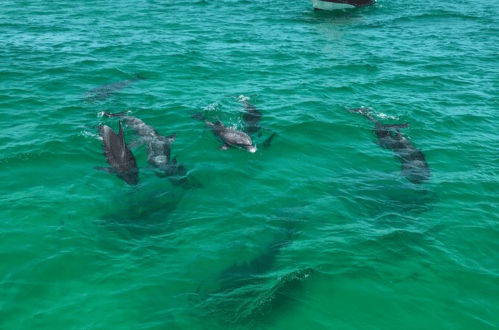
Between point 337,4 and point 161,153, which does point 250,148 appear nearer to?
point 161,153

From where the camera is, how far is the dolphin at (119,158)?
56.1ft

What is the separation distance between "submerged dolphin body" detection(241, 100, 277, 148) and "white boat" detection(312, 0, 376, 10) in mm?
21983

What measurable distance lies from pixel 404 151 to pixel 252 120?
23.5 ft

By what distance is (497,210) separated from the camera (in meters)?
16.2

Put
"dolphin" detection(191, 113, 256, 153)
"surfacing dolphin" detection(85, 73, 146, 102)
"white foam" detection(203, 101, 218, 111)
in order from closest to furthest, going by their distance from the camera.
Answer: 1. "dolphin" detection(191, 113, 256, 153)
2. "white foam" detection(203, 101, 218, 111)
3. "surfacing dolphin" detection(85, 73, 146, 102)

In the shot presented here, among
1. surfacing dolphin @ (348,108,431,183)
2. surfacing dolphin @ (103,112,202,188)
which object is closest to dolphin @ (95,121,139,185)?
surfacing dolphin @ (103,112,202,188)

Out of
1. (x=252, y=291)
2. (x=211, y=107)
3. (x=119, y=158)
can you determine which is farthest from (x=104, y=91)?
(x=252, y=291)

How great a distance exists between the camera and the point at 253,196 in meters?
16.7

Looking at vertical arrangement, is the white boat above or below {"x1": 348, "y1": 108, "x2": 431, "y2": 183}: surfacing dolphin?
above

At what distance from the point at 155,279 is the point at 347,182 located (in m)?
8.41

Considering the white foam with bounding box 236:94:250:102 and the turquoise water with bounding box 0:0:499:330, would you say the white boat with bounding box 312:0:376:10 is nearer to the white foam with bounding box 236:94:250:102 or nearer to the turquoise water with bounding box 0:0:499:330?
the turquoise water with bounding box 0:0:499:330

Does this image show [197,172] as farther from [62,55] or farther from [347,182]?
[62,55]

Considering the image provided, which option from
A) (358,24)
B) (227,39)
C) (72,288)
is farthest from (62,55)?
(358,24)

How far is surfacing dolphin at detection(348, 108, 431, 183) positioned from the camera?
712 inches
